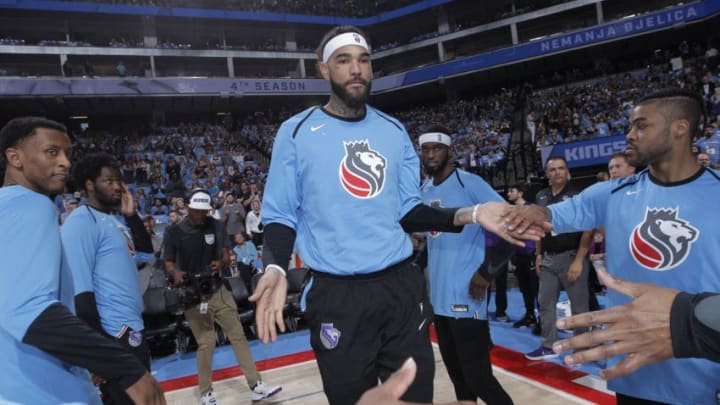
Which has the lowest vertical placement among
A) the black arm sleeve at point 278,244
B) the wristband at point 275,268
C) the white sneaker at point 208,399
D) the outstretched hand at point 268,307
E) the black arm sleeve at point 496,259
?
the white sneaker at point 208,399

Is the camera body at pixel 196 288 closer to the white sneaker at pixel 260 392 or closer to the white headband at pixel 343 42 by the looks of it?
the white sneaker at pixel 260 392

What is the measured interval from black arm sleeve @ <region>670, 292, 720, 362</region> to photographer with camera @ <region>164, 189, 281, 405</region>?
4267mm

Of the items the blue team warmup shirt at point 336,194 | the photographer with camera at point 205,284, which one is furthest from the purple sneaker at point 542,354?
the blue team warmup shirt at point 336,194

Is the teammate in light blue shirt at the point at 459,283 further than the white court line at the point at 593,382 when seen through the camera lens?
No

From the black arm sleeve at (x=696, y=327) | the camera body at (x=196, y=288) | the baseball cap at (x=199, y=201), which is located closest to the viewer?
the black arm sleeve at (x=696, y=327)

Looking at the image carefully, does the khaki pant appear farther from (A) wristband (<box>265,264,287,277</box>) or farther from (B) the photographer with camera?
(A) wristband (<box>265,264,287,277</box>)

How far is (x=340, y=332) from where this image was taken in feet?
6.81

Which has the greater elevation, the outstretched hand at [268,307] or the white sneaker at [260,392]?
the outstretched hand at [268,307]

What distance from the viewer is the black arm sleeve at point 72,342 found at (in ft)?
5.26

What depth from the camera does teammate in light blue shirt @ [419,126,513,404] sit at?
325cm

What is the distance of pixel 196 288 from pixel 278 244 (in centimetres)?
338

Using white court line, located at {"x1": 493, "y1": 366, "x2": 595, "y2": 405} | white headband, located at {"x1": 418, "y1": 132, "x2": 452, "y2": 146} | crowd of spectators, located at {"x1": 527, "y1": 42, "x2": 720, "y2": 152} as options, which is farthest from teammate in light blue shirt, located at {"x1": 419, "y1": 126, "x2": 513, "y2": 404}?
crowd of spectators, located at {"x1": 527, "y1": 42, "x2": 720, "y2": 152}

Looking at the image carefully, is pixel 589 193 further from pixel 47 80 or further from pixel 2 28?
pixel 2 28

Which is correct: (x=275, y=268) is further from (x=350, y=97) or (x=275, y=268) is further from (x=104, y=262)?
(x=104, y=262)
